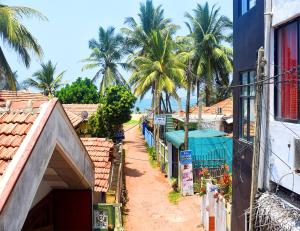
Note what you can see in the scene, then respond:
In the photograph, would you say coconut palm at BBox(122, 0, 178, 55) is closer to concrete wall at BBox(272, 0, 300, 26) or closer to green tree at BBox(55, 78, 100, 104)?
green tree at BBox(55, 78, 100, 104)

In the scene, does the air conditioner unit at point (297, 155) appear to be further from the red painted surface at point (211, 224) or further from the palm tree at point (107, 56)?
the palm tree at point (107, 56)

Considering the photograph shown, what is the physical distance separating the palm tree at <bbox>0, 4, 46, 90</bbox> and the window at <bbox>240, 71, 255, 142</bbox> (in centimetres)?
764

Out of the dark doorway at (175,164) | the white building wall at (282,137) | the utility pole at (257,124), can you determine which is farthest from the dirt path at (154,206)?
the white building wall at (282,137)

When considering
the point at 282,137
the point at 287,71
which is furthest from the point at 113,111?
the point at 287,71

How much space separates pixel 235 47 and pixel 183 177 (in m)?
8.69

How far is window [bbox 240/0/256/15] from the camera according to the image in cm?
832

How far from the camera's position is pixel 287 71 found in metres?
6.32

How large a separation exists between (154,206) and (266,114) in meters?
10.2

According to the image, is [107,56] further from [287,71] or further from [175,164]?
[287,71]

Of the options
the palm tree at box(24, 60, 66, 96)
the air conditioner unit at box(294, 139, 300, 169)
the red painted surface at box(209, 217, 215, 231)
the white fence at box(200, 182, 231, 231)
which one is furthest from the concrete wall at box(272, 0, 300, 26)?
the palm tree at box(24, 60, 66, 96)

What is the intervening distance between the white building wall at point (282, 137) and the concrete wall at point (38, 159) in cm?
338

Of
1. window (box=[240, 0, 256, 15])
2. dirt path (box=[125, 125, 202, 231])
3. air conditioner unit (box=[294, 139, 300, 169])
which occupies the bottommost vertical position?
dirt path (box=[125, 125, 202, 231])

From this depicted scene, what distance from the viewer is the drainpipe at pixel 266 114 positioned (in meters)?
7.01

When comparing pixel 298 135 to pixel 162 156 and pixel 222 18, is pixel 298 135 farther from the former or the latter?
pixel 222 18
